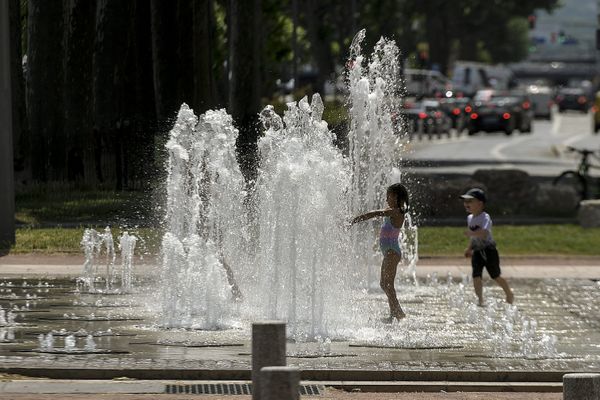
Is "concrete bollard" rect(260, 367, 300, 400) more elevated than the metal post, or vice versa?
the metal post

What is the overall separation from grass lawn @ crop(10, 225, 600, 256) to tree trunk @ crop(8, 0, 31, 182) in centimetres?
514

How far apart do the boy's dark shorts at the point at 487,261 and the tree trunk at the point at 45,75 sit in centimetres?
1361

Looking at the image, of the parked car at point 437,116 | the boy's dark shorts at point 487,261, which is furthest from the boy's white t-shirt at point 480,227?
the parked car at point 437,116

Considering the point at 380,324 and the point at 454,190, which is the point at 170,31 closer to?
the point at 454,190

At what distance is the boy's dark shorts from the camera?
52.3 ft

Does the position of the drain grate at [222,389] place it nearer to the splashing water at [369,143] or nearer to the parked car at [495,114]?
the splashing water at [369,143]

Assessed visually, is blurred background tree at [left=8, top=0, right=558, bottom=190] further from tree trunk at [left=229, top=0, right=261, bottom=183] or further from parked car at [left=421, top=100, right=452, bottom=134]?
parked car at [left=421, top=100, right=452, bottom=134]

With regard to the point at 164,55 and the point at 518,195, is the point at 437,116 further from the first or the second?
the point at 518,195

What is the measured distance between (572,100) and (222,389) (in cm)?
9950

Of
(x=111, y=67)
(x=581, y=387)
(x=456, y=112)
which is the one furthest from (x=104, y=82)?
(x=456, y=112)

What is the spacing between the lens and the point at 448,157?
49.0m

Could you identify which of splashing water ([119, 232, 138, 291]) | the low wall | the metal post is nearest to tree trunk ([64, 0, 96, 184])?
the low wall

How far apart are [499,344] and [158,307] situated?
3477 mm

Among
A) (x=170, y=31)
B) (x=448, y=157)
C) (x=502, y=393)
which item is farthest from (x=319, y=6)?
(x=502, y=393)
